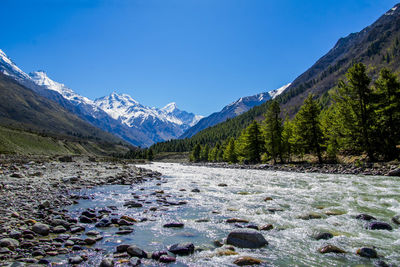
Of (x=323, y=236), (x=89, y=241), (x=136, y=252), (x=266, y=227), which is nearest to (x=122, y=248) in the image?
(x=136, y=252)

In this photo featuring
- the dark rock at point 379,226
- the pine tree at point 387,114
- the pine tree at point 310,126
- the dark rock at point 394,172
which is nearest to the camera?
the dark rock at point 379,226

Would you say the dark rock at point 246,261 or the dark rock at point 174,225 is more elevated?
the dark rock at point 174,225

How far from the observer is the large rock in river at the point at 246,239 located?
840 cm

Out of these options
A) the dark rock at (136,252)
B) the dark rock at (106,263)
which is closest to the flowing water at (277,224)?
the dark rock at (136,252)

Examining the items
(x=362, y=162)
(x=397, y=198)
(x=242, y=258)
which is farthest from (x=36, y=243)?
(x=362, y=162)

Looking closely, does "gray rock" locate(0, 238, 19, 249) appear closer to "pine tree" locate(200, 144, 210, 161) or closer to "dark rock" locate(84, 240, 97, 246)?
"dark rock" locate(84, 240, 97, 246)

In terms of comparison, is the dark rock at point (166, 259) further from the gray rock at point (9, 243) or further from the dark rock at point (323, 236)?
the dark rock at point (323, 236)

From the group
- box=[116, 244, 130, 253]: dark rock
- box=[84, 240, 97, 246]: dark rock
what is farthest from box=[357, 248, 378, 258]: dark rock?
box=[84, 240, 97, 246]: dark rock

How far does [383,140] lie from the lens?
31.9 metres

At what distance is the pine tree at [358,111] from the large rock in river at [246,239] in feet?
107

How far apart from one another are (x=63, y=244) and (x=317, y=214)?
12110 millimetres

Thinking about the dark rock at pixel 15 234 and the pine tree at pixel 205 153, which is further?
the pine tree at pixel 205 153

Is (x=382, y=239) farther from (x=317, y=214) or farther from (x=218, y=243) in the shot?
(x=218, y=243)

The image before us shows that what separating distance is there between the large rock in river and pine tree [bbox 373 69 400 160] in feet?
107
